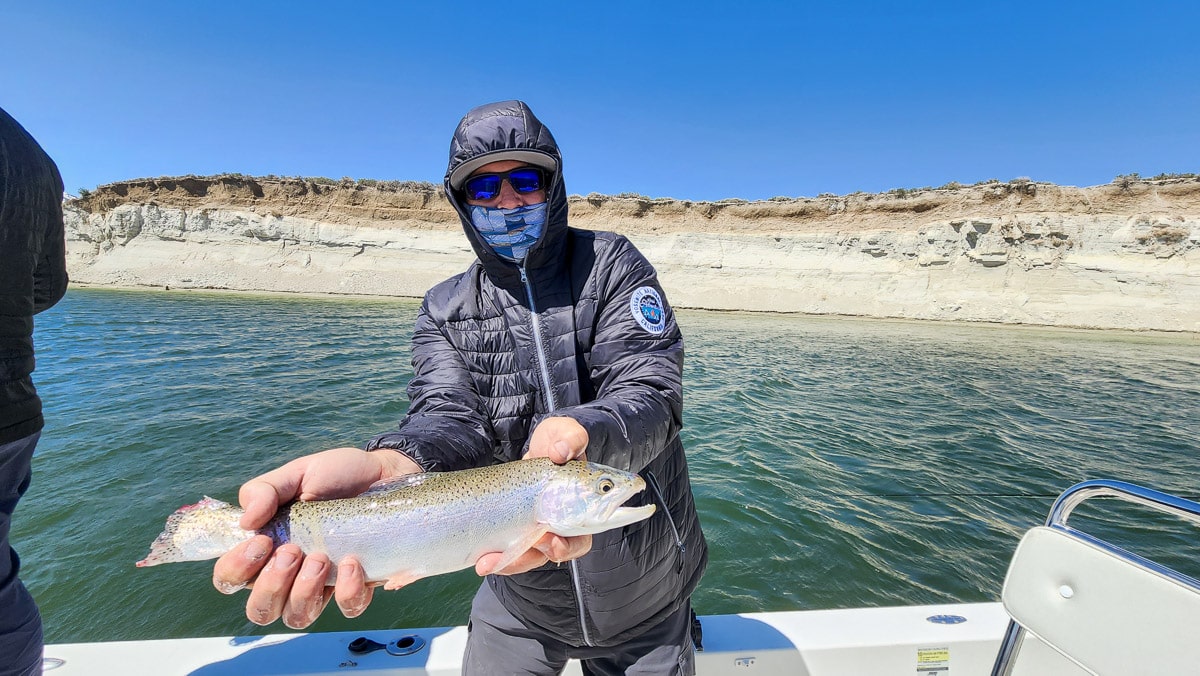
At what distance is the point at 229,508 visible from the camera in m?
1.71

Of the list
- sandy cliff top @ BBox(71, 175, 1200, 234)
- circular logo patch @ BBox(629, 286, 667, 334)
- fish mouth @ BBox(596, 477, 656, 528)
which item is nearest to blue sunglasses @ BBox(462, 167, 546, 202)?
circular logo patch @ BBox(629, 286, 667, 334)

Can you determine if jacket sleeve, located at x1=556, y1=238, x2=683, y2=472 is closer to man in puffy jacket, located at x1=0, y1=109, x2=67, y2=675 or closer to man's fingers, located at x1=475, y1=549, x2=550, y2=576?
man's fingers, located at x1=475, y1=549, x2=550, y2=576

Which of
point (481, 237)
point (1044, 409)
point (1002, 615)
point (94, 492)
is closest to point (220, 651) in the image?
point (481, 237)

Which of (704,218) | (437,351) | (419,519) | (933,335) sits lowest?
(933,335)

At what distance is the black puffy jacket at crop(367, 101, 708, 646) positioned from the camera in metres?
1.87

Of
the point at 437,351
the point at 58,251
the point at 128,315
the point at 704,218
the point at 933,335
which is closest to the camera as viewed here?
the point at 58,251

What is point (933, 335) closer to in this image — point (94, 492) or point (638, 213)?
point (638, 213)

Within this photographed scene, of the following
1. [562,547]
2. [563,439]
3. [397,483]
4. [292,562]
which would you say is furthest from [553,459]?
[292,562]

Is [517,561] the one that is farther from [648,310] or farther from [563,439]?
[648,310]

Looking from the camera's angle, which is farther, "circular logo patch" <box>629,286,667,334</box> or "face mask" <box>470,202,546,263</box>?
"face mask" <box>470,202,546,263</box>

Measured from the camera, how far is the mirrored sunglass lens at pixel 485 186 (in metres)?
2.11

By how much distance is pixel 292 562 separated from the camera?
1541mm

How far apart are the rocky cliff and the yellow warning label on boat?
32484 millimetres

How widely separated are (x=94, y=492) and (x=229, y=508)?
6414 millimetres
